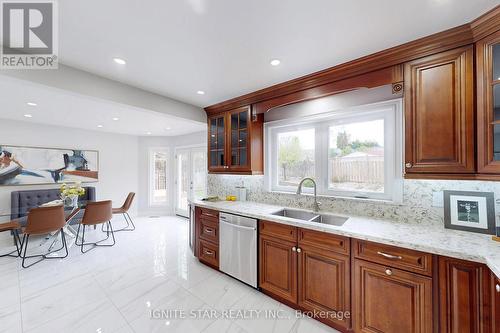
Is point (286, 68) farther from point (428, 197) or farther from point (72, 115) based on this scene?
point (72, 115)

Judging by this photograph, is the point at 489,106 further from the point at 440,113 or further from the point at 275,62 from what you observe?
the point at 275,62

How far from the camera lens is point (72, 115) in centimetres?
376

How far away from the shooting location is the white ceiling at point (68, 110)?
8.38 feet

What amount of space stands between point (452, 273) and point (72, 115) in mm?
5667

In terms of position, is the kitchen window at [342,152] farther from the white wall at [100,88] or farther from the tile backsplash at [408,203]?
the white wall at [100,88]

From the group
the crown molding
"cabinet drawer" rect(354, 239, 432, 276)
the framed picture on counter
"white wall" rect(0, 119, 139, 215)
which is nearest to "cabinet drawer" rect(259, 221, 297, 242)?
"cabinet drawer" rect(354, 239, 432, 276)

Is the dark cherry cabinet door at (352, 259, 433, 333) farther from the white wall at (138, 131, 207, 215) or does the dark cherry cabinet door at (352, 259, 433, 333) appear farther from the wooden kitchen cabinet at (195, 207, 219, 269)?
the white wall at (138, 131, 207, 215)

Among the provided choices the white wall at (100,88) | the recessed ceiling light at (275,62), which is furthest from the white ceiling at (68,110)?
the recessed ceiling light at (275,62)

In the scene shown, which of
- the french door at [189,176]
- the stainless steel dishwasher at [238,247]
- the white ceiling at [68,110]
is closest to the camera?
the stainless steel dishwasher at [238,247]

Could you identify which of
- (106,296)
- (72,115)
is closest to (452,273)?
(106,296)

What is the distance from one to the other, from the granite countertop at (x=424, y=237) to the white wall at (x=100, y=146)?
549 cm

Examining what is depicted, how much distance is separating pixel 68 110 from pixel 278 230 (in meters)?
4.16

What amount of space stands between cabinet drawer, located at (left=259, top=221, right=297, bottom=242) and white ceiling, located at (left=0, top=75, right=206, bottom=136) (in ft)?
7.24

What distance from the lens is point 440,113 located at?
5.10 feet
